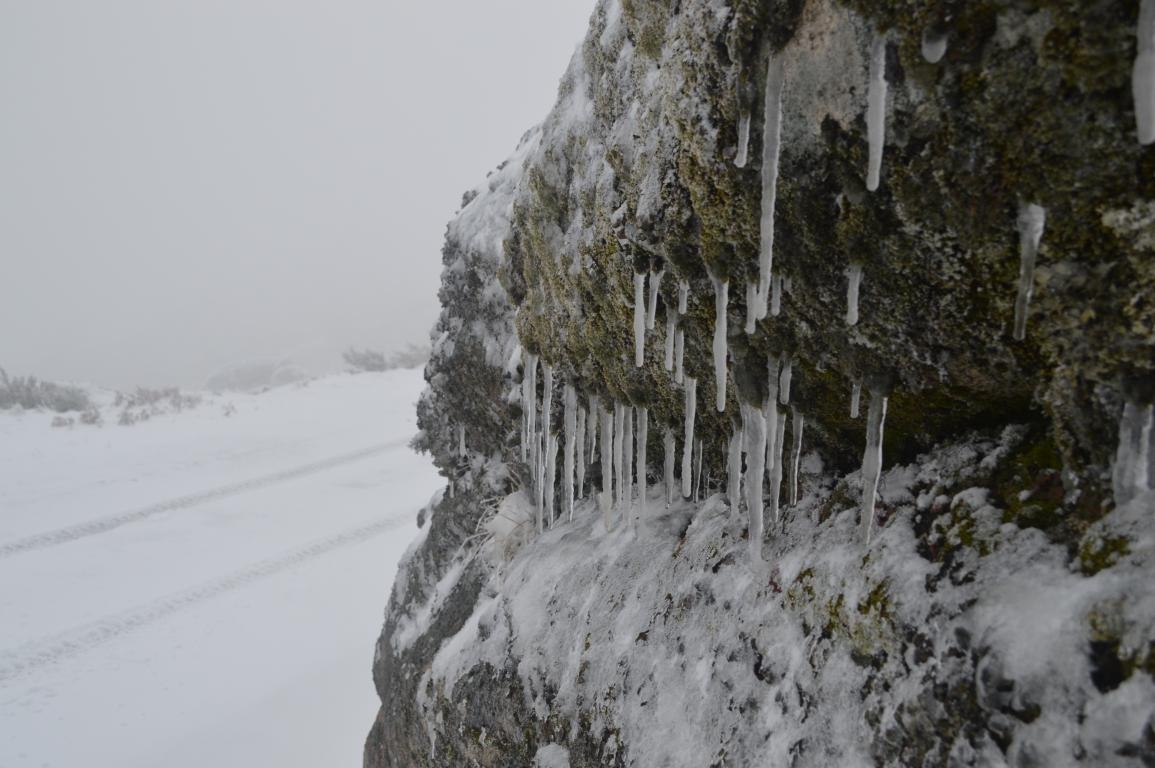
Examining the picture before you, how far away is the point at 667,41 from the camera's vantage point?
7.95ft

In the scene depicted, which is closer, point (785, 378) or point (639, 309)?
point (785, 378)

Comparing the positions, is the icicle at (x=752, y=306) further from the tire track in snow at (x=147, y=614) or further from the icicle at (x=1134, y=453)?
the tire track in snow at (x=147, y=614)

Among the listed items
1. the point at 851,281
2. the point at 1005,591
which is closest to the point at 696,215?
the point at 851,281

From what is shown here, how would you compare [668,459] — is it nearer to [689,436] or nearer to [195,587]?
[689,436]

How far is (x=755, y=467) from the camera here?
98.4 inches

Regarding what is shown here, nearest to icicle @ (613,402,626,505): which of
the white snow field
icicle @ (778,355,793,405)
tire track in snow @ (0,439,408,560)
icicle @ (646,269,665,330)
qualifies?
icicle @ (646,269,665,330)

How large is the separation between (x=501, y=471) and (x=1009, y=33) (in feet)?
14.5

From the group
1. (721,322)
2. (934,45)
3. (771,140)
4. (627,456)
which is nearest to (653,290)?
(721,322)

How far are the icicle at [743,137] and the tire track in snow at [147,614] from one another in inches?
380

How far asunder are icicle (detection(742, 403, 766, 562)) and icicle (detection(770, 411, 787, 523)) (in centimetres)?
8

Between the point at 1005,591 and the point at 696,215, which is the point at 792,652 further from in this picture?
the point at 696,215

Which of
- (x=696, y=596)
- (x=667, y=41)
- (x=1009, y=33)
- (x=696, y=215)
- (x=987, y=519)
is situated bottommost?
(x=696, y=596)

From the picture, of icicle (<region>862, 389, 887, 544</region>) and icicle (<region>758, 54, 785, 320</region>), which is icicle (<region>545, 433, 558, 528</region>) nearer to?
icicle (<region>862, 389, 887, 544</region>)

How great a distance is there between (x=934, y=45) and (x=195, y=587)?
10.8 meters
